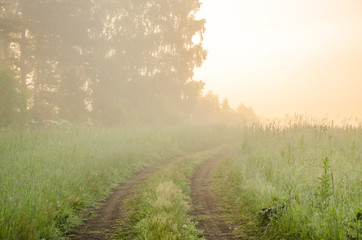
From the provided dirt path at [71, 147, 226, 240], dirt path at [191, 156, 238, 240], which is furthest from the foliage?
dirt path at [191, 156, 238, 240]

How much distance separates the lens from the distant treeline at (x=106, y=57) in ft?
81.0

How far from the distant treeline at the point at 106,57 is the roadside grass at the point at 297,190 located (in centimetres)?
1952

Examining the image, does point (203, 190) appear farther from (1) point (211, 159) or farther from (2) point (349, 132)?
(2) point (349, 132)

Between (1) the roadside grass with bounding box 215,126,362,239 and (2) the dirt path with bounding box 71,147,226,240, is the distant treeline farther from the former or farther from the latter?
(1) the roadside grass with bounding box 215,126,362,239

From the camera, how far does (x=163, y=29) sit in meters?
30.6

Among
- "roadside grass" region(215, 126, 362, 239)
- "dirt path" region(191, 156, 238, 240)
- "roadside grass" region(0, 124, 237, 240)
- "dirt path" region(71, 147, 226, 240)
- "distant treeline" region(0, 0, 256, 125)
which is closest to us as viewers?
"roadside grass" region(215, 126, 362, 239)

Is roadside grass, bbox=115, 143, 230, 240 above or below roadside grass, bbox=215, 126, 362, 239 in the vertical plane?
below

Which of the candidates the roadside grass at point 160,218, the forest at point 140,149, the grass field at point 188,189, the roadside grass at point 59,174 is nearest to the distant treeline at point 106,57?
the forest at point 140,149

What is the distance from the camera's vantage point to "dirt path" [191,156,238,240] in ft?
19.5

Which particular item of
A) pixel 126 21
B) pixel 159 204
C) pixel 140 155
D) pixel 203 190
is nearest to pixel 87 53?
pixel 126 21

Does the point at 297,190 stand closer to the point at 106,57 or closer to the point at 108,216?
the point at 108,216

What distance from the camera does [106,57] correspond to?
98.1ft

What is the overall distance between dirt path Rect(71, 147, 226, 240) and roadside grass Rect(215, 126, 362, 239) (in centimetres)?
289

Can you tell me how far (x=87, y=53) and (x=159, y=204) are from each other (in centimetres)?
2506
